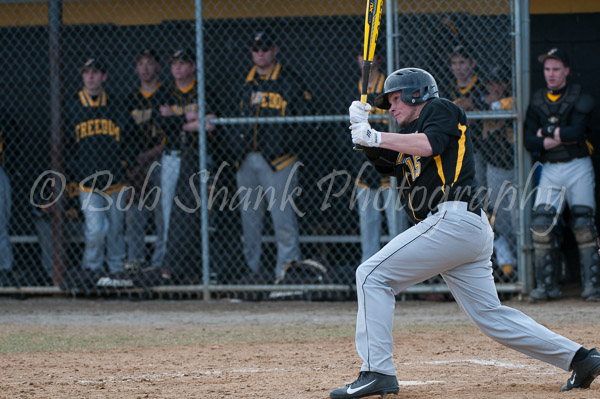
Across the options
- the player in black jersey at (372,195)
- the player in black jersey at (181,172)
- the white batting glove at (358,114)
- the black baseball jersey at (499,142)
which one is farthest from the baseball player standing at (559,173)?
the white batting glove at (358,114)

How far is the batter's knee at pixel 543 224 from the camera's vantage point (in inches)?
294

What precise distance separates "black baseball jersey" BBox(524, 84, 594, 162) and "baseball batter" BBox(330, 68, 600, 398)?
3.43m

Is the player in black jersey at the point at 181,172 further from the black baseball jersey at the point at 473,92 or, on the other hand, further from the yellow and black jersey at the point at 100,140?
the black baseball jersey at the point at 473,92

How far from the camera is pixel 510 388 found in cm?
432

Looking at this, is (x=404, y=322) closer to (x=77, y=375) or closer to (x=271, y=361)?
(x=271, y=361)

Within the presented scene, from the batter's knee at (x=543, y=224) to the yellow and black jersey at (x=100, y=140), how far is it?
3.83 metres

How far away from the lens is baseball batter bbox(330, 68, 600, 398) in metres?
4.09

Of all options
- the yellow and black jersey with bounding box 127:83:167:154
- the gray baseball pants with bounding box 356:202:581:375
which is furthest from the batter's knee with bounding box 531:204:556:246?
the yellow and black jersey with bounding box 127:83:167:154

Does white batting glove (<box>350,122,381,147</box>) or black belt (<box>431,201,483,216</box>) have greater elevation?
white batting glove (<box>350,122,381,147</box>)

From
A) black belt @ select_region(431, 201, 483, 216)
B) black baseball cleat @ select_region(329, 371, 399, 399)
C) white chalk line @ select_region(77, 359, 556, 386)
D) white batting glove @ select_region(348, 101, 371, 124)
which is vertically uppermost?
white batting glove @ select_region(348, 101, 371, 124)

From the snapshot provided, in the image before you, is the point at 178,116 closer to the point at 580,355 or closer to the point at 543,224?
the point at 543,224

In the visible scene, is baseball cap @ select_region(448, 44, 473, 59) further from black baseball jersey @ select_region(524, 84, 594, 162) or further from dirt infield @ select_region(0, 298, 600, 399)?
dirt infield @ select_region(0, 298, 600, 399)

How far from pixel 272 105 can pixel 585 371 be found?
456 centimetres

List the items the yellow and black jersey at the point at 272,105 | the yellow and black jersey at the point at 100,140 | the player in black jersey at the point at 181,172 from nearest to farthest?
the yellow and black jersey at the point at 272,105 → the player in black jersey at the point at 181,172 → the yellow and black jersey at the point at 100,140
